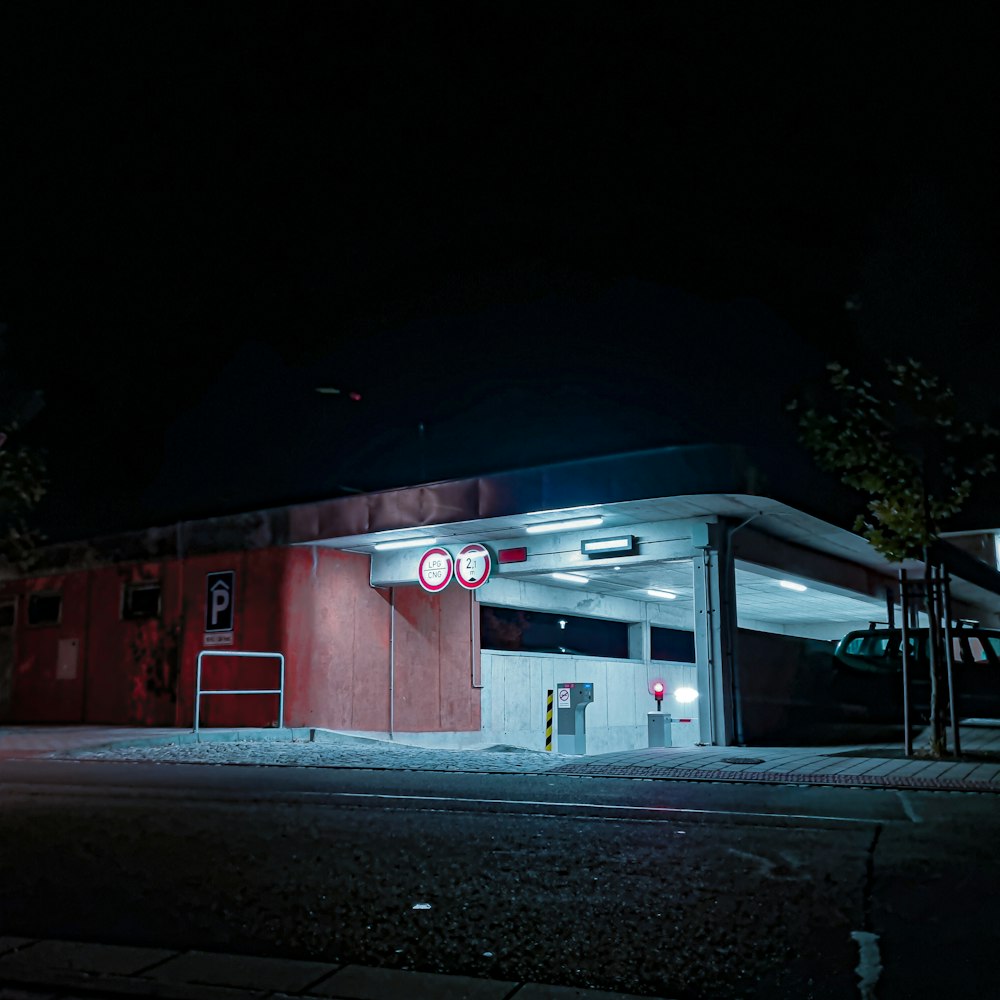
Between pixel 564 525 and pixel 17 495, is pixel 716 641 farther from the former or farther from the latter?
pixel 17 495

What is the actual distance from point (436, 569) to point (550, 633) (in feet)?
21.4

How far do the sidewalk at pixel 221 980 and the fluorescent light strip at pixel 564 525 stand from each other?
1296 centimetres

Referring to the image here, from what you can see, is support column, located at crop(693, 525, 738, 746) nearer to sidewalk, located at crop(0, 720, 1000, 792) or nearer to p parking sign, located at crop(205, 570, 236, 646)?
sidewalk, located at crop(0, 720, 1000, 792)

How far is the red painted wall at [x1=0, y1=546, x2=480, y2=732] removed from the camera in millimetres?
18484

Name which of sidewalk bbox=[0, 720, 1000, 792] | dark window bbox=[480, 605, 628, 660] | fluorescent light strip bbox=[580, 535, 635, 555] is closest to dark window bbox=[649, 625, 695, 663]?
dark window bbox=[480, 605, 628, 660]

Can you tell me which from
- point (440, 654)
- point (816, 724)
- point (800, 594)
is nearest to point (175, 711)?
point (440, 654)

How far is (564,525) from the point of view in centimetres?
1670

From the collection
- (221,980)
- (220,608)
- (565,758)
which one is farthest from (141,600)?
(221,980)

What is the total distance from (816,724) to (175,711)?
11.9 meters

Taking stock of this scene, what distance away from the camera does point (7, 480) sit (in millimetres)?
21047

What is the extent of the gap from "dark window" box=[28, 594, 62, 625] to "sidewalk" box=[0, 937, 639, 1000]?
1993 centimetres

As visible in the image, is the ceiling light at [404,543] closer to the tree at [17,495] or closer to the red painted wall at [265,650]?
the red painted wall at [265,650]

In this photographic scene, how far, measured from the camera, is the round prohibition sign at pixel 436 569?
1844 cm

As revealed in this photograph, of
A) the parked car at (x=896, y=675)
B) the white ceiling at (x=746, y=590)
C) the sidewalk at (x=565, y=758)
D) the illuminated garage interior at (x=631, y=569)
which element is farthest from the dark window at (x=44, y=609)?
the parked car at (x=896, y=675)
